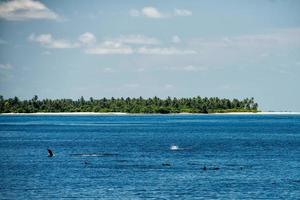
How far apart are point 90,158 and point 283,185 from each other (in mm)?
42820

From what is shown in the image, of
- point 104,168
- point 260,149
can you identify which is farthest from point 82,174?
point 260,149

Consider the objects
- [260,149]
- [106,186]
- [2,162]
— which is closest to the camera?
[106,186]

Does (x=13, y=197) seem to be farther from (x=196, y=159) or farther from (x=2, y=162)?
(x=196, y=159)

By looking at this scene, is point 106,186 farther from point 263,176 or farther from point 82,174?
point 263,176

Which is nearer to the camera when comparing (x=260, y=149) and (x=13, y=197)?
(x=13, y=197)

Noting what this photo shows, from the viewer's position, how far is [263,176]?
292 ft

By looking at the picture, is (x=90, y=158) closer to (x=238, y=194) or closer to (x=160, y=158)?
(x=160, y=158)

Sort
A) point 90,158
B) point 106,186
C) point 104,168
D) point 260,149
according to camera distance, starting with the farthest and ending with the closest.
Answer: point 260,149 → point 90,158 → point 104,168 → point 106,186

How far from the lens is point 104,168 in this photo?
9906 centimetres

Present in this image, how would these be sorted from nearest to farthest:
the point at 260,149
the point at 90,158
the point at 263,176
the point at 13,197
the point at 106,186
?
1. the point at 13,197
2. the point at 106,186
3. the point at 263,176
4. the point at 90,158
5. the point at 260,149

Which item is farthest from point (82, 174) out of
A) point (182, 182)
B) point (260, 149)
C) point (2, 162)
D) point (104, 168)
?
point (260, 149)

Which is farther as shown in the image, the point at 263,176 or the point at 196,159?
the point at 196,159

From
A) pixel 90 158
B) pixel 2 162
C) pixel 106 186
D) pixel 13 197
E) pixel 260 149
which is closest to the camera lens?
pixel 13 197

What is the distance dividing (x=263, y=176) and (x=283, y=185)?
334 inches
